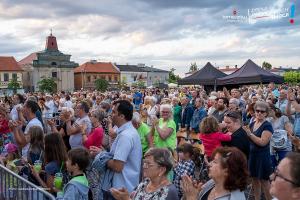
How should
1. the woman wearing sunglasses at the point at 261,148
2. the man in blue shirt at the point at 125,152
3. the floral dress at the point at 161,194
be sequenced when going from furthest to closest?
the woman wearing sunglasses at the point at 261,148 → the man in blue shirt at the point at 125,152 → the floral dress at the point at 161,194

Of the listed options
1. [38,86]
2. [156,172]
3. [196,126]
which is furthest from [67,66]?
[156,172]

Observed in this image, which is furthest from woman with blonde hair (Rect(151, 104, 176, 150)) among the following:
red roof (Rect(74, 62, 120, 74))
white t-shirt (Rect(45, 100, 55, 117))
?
red roof (Rect(74, 62, 120, 74))

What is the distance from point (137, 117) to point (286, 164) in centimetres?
425

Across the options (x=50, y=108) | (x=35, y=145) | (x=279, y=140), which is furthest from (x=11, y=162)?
(x=50, y=108)

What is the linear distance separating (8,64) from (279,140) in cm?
8883

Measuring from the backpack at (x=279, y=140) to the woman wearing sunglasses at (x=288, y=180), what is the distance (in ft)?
15.4

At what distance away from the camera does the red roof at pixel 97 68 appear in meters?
103

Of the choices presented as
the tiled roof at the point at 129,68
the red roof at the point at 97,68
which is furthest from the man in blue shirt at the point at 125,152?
the tiled roof at the point at 129,68

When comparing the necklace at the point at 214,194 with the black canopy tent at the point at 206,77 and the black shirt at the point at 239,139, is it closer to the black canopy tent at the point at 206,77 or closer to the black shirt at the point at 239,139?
the black shirt at the point at 239,139

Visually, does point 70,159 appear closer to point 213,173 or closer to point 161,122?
point 213,173

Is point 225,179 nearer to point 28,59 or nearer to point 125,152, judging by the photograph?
point 125,152

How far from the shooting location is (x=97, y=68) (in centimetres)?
10500

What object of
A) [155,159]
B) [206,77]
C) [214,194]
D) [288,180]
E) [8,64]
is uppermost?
[8,64]

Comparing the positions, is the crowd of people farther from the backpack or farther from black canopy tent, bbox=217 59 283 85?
black canopy tent, bbox=217 59 283 85
